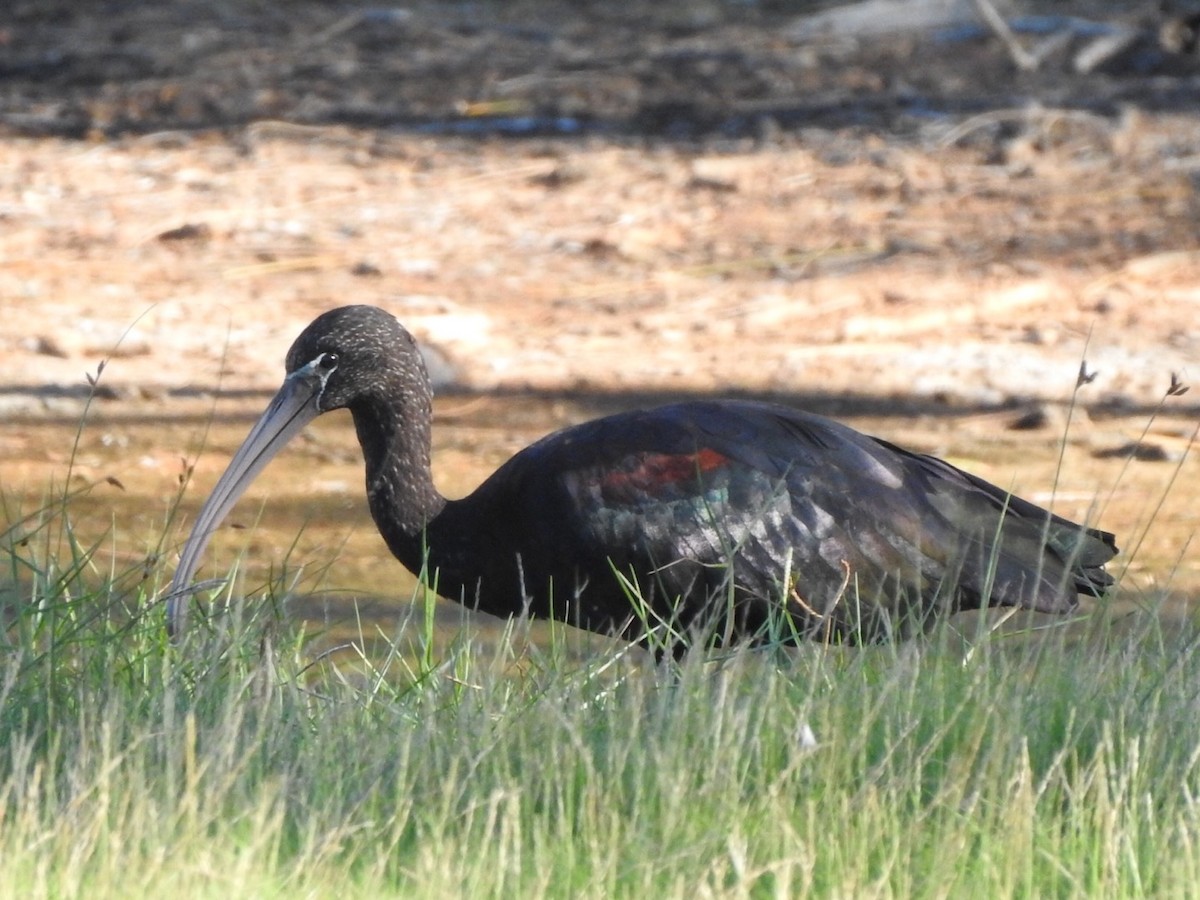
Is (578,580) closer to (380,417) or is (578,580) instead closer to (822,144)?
(380,417)

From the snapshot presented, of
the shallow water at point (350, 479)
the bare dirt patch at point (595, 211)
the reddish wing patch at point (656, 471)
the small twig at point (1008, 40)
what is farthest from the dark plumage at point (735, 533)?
the small twig at point (1008, 40)

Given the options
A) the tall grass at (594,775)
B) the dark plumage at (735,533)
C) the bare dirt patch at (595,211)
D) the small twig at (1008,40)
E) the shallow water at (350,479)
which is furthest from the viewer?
the small twig at (1008,40)

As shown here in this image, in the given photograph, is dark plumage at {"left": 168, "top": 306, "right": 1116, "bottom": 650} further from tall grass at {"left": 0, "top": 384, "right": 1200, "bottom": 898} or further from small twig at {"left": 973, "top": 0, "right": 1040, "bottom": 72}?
small twig at {"left": 973, "top": 0, "right": 1040, "bottom": 72}

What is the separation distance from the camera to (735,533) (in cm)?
464

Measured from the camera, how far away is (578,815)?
10.8 feet

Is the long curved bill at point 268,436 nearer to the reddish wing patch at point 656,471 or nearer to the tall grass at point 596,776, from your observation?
the reddish wing patch at point 656,471

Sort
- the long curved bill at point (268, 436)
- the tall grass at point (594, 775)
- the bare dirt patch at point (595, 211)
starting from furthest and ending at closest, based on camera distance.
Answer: the bare dirt patch at point (595, 211)
the long curved bill at point (268, 436)
the tall grass at point (594, 775)

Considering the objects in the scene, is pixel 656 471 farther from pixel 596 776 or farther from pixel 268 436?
pixel 596 776

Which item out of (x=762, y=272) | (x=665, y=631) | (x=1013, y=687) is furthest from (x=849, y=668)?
(x=762, y=272)

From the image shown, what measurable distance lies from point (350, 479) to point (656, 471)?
2740 millimetres

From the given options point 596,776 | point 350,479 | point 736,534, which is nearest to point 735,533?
point 736,534

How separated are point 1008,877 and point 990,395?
541 cm

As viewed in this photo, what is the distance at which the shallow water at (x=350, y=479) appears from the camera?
237 inches

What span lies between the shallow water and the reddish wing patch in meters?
1.01
